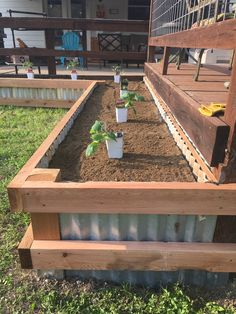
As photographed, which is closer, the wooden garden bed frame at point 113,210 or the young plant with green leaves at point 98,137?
the wooden garden bed frame at point 113,210

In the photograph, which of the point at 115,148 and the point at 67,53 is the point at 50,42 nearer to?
the point at 67,53

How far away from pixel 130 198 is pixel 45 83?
4.77 metres

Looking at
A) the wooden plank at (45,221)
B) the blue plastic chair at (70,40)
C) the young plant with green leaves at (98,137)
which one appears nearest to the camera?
the wooden plank at (45,221)

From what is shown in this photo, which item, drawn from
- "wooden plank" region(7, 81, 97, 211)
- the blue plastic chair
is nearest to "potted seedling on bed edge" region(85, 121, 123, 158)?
"wooden plank" region(7, 81, 97, 211)

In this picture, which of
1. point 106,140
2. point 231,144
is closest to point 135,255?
point 231,144

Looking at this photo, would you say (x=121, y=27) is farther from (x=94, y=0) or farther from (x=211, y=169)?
(x=94, y=0)

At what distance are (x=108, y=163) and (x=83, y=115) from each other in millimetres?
1517

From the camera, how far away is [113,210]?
1703mm

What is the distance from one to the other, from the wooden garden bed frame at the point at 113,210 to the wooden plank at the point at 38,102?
411 cm

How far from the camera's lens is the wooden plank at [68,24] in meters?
6.30

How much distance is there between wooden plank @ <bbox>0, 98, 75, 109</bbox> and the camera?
19.4 feet

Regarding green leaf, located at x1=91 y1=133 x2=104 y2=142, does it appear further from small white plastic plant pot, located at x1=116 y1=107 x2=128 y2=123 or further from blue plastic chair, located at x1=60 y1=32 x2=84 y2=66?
blue plastic chair, located at x1=60 y1=32 x2=84 y2=66

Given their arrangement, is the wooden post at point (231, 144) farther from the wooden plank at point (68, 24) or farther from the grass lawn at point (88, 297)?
the wooden plank at point (68, 24)

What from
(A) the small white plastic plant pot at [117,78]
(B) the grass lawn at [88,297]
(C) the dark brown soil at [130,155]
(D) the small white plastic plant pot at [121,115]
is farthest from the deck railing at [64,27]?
(B) the grass lawn at [88,297]
